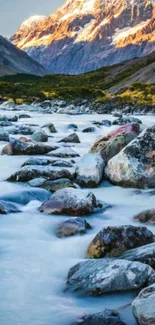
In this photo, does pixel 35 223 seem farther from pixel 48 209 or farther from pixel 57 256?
pixel 57 256

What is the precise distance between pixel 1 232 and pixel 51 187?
10.2 ft

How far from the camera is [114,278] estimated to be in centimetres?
604

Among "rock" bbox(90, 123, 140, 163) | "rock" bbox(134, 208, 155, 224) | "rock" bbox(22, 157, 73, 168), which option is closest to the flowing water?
"rock" bbox(134, 208, 155, 224)

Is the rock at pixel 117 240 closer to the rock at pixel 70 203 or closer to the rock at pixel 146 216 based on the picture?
the rock at pixel 146 216

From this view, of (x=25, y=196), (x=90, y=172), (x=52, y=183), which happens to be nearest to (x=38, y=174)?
(x=52, y=183)

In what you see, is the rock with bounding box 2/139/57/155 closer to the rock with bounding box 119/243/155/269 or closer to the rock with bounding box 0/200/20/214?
the rock with bounding box 0/200/20/214

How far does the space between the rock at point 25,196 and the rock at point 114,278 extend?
15.0 feet

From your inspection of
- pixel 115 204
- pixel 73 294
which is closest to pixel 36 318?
pixel 73 294

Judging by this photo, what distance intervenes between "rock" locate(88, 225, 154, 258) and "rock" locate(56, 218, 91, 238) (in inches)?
35.1

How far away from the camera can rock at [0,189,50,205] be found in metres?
10.7

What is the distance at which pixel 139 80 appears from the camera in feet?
303

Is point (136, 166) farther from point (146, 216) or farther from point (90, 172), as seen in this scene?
point (146, 216)

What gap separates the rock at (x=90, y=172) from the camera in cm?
1234

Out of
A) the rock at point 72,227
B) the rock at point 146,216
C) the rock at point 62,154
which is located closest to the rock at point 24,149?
the rock at point 62,154
